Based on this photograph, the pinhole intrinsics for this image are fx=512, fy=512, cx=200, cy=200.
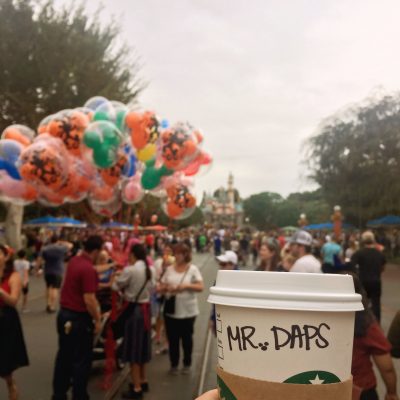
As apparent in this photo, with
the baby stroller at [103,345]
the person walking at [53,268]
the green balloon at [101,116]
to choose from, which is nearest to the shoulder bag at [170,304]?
the baby stroller at [103,345]

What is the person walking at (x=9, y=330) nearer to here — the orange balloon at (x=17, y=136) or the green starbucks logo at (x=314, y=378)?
the orange balloon at (x=17, y=136)

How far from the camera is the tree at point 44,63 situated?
53.8ft

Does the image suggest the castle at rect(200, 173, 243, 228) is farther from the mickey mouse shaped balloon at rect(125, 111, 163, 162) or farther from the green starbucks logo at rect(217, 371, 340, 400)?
the green starbucks logo at rect(217, 371, 340, 400)

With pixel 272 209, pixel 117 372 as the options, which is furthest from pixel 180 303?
pixel 272 209

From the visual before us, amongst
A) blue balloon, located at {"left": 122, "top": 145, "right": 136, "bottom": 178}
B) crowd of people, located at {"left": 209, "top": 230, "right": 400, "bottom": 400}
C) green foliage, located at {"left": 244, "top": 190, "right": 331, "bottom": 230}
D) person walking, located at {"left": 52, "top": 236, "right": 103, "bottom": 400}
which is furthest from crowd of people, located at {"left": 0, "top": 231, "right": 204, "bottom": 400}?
green foliage, located at {"left": 244, "top": 190, "right": 331, "bottom": 230}

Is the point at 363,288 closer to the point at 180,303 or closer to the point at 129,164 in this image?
the point at 180,303

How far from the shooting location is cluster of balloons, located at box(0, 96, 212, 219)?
22.2ft

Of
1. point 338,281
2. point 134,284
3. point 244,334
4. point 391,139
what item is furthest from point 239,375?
point 391,139

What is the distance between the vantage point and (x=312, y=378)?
1325 mm

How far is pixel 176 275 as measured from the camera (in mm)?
6539

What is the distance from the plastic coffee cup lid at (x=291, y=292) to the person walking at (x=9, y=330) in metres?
3.76

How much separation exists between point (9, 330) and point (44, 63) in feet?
45.0

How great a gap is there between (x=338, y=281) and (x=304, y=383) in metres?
0.29

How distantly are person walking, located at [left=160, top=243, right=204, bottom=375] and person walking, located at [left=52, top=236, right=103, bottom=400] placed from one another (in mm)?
1492
